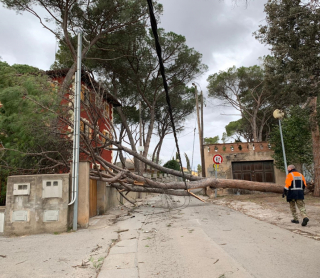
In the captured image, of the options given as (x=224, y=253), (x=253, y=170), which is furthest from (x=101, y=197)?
(x=253, y=170)

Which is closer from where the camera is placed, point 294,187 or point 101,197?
point 294,187

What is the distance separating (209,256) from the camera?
4.26 metres

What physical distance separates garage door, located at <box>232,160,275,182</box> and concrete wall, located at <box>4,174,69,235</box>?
13384 mm

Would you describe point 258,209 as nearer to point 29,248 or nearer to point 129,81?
point 29,248

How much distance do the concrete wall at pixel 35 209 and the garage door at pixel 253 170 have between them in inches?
527

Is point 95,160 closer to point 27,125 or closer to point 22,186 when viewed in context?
point 27,125

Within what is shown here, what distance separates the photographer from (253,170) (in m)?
18.1

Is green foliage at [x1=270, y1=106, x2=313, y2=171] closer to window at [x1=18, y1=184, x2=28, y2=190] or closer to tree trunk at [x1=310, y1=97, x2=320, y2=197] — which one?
tree trunk at [x1=310, y1=97, x2=320, y2=197]

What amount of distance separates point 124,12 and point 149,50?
4109 millimetres

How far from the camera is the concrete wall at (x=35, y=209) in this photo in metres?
6.86

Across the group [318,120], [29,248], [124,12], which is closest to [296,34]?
[318,120]

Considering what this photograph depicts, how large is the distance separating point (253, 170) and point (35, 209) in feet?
48.0

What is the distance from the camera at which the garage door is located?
705 inches

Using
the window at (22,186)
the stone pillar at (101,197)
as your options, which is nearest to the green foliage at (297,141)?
the stone pillar at (101,197)
